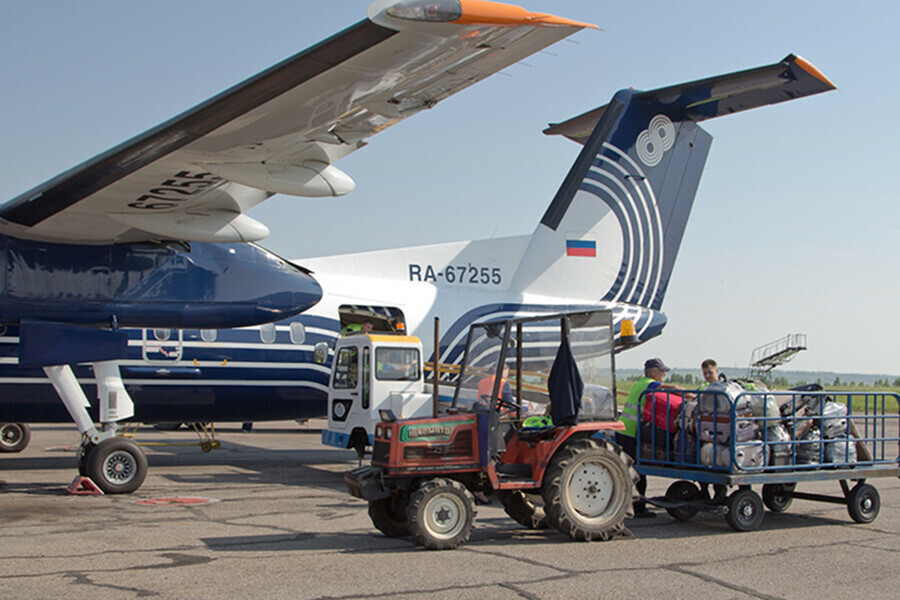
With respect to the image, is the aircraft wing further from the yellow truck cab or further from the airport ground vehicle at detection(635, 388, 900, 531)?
the airport ground vehicle at detection(635, 388, 900, 531)

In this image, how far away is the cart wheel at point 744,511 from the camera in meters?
8.02

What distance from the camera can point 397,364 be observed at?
12.9m

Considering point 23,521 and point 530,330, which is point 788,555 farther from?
point 23,521

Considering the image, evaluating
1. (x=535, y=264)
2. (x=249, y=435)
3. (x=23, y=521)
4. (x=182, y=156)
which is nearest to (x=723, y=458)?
(x=182, y=156)

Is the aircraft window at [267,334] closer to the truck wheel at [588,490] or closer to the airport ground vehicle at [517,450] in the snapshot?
the airport ground vehicle at [517,450]

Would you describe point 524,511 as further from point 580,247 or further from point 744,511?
point 580,247

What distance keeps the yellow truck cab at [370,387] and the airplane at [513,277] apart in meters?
A: 0.20

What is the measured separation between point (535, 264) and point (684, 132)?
375 cm

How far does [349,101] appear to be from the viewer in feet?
23.7

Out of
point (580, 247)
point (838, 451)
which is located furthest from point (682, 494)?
point (580, 247)

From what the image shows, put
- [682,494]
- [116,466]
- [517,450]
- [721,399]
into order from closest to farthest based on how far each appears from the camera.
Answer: [517,450]
[721,399]
[682,494]
[116,466]

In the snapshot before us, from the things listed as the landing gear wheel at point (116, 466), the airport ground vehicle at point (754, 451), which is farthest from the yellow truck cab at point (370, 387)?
the airport ground vehicle at point (754, 451)

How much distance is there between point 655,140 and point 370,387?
7024mm

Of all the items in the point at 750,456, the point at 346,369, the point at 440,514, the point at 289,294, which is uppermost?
the point at 289,294
